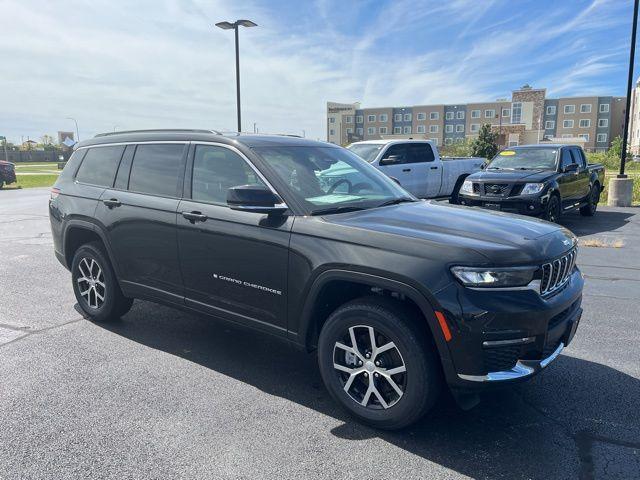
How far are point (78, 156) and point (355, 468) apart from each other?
4.30 metres

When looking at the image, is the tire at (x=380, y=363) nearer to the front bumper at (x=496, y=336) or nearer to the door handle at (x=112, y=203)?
the front bumper at (x=496, y=336)

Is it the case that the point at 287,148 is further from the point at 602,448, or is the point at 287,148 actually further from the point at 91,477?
the point at 602,448

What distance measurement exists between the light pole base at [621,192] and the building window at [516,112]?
79.7 m

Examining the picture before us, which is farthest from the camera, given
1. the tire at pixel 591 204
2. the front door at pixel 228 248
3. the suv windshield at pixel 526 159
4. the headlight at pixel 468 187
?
the tire at pixel 591 204

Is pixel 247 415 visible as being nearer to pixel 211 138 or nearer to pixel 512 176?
pixel 211 138

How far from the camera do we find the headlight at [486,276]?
275 cm

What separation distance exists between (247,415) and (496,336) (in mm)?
1676

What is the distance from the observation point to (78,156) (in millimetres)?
5277

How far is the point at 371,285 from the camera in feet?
9.93

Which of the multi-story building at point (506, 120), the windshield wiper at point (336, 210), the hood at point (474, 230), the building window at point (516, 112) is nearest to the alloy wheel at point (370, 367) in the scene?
the hood at point (474, 230)

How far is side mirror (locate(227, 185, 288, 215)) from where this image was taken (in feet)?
10.9

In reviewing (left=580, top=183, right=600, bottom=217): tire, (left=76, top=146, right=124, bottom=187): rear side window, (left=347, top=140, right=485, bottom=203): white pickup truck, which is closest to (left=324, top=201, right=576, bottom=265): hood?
(left=76, top=146, right=124, bottom=187): rear side window

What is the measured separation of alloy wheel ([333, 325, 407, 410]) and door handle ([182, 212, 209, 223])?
4.81ft

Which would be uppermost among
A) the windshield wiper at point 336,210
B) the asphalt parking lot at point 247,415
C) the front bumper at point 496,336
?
the windshield wiper at point 336,210
